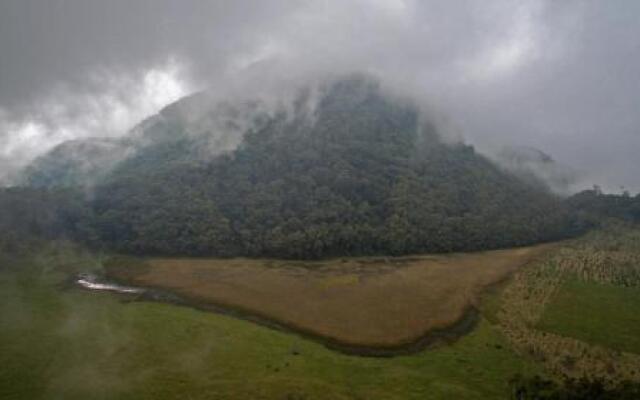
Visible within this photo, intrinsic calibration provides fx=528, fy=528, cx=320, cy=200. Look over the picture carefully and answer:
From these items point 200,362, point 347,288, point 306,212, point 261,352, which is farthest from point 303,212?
point 200,362

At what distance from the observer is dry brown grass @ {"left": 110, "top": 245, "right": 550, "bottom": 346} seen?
76.8 m

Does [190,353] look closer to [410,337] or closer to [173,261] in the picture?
[410,337]

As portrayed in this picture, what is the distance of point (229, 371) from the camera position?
59031 mm

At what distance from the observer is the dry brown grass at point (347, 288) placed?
76812 millimetres

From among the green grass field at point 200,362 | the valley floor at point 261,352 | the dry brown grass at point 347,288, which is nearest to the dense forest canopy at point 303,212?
the dry brown grass at point 347,288

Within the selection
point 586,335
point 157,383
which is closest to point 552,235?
point 586,335

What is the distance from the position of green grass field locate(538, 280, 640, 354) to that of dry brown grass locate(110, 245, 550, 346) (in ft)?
42.2

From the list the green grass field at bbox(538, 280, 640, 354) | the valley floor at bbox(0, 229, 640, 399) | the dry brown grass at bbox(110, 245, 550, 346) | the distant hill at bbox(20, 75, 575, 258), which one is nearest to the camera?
the valley floor at bbox(0, 229, 640, 399)

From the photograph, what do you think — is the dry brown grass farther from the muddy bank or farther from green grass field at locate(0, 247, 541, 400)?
green grass field at locate(0, 247, 541, 400)

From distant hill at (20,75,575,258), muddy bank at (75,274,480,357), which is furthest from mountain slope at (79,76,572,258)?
muddy bank at (75,274,480,357)

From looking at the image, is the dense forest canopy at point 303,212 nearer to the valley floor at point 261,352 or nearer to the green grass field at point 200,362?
the valley floor at point 261,352

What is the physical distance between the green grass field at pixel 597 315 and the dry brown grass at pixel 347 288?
12.9 meters

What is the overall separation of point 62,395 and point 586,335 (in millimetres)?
66212

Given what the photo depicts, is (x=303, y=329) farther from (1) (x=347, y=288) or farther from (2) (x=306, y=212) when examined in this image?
(2) (x=306, y=212)
